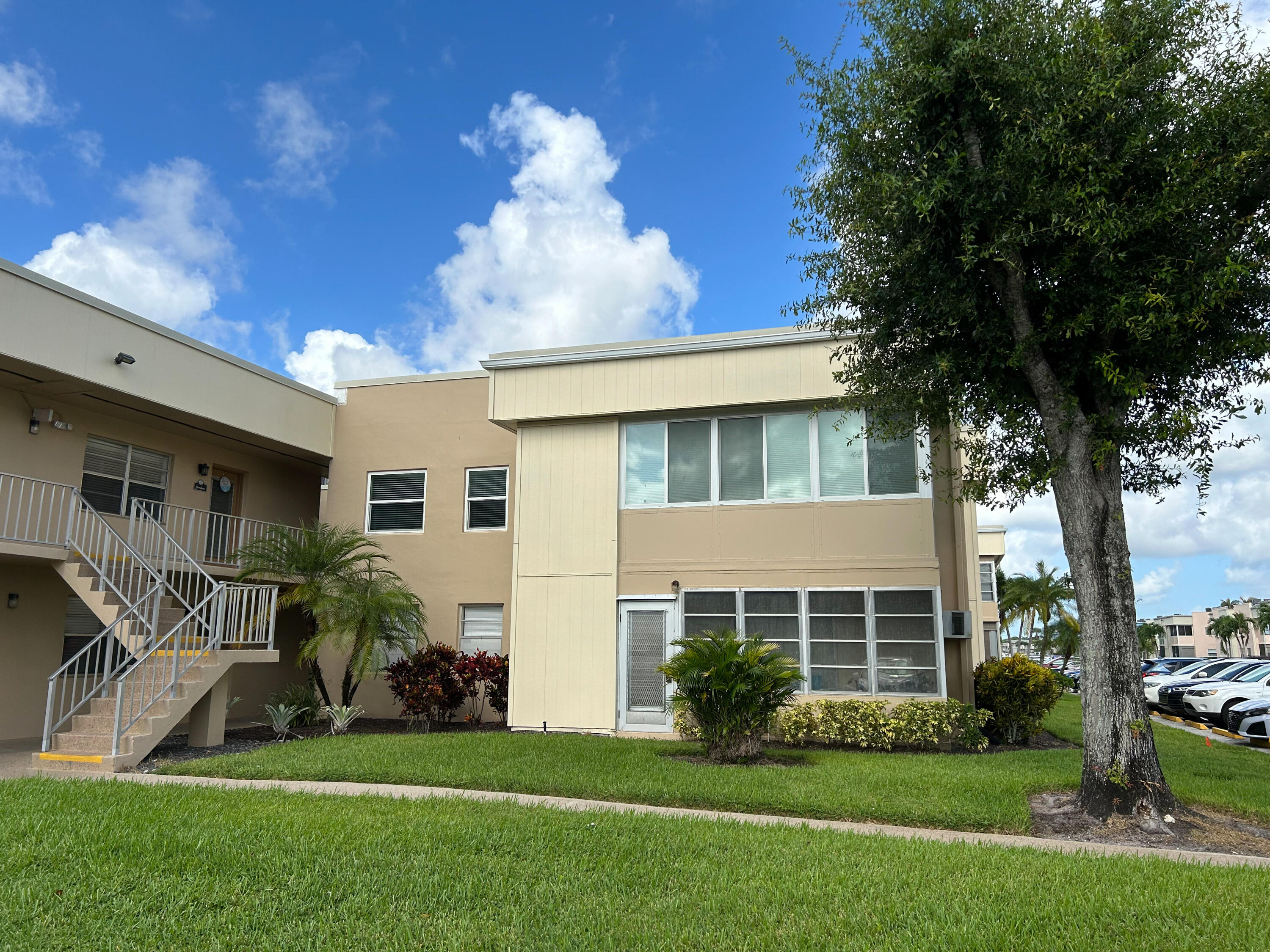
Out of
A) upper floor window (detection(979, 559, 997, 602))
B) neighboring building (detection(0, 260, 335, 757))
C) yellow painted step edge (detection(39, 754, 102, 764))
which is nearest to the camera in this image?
yellow painted step edge (detection(39, 754, 102, 764))

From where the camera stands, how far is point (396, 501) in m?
16.8

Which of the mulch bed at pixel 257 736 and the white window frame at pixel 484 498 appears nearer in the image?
the mulch bed at pixel 257 736

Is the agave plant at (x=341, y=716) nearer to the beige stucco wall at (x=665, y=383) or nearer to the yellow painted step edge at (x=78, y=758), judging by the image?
the yellow painted step edge at (x=78, y=758)

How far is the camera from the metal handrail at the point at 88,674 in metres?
10.5

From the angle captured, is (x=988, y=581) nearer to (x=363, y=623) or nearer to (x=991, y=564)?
(x=991, y=564)

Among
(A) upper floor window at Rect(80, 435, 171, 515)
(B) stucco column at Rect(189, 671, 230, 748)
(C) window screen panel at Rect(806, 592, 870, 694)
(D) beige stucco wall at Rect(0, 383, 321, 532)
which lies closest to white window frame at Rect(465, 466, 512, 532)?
(D) beige stucco wall at Rect(0, 383, 321, 532)

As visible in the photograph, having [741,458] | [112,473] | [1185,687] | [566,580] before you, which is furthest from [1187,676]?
[112,473]

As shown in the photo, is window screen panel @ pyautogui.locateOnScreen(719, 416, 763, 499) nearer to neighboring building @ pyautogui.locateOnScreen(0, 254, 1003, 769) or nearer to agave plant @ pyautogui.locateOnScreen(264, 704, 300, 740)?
neighboring building @ pyautogui.locateOnScreen(0, 254, 1003, 769)

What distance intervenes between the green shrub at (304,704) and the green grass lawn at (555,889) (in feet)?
25.0

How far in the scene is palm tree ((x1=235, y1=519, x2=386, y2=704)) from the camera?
13531mm

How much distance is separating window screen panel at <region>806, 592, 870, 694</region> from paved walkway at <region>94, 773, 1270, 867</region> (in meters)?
4.93

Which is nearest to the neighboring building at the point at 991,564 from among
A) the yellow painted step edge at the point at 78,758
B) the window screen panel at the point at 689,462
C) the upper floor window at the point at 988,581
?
the upper floor window at the point at 988,581

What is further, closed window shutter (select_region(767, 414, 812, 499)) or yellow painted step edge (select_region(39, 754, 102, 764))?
closed window shutter (select_region(767, 414, 812, 499))

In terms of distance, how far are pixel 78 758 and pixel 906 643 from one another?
10532 millimetres
